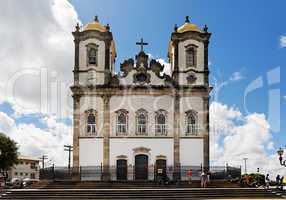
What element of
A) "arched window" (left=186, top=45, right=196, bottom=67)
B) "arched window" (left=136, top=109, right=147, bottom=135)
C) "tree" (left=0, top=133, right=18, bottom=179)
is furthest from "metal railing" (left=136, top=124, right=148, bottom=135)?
"tree" (left=0, top=133, right=18, bottom=179)

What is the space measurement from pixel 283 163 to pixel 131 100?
12883 mm

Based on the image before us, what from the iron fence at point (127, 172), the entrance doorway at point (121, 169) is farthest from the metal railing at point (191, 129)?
the entrance doorway at point (121, 169)

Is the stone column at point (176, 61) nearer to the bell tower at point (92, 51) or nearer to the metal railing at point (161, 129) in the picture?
the metal railing at point (161, 129)

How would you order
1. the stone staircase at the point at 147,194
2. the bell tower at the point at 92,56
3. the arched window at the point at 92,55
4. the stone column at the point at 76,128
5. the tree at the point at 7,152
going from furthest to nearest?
the tree at the point at 7,152 → the arched window at the point at 92,55 → the bell tower at the point at 92,56 → the stone column at the point at 76,128 → the stone staircase at the point at 147,194

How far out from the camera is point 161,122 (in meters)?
38.1

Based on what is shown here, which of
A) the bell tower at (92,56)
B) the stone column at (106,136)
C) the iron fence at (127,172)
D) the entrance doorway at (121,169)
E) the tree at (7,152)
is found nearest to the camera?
the iron fence at (127,172)

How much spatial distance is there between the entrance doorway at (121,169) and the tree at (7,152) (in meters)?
20.5

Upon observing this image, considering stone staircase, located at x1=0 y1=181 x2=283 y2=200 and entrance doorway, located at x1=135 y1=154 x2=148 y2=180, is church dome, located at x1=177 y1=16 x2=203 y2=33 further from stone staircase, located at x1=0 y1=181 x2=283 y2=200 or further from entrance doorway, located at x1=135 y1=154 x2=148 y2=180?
stone staircase, located at x1=0 y1=181 x2=283 y2=200

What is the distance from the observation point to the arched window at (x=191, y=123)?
37.9m

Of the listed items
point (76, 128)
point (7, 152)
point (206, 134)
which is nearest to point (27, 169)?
point (7, 152)

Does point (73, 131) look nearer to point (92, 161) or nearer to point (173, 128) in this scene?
point (92, 161)

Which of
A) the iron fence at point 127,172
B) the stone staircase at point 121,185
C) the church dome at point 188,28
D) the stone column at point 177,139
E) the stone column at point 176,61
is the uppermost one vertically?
the church dome at point 188,28

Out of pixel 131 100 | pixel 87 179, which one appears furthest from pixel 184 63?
pixel 87 179

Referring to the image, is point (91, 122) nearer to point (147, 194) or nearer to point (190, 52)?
point (190, 52)
